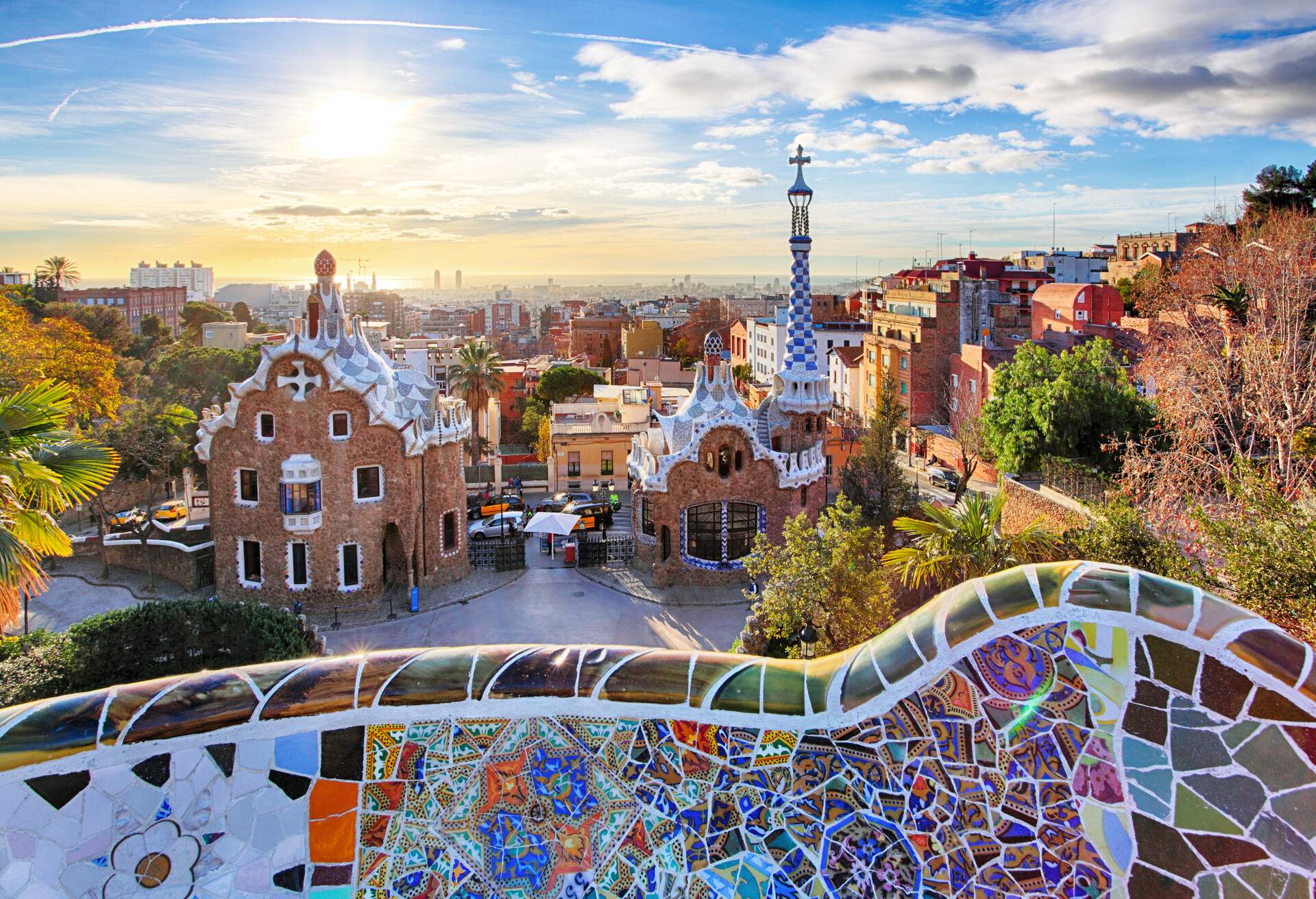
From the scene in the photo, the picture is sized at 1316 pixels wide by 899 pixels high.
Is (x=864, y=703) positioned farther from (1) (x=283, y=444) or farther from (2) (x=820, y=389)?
(2) (x=820, y=389)

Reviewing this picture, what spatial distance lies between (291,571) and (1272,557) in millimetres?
20569

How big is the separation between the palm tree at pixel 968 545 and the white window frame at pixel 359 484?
43.3ft

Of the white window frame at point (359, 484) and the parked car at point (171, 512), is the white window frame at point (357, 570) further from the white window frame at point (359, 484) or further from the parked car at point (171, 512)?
the parked car at point (171, 512)

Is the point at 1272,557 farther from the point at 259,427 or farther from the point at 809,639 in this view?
the point at 259,427

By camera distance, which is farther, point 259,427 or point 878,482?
point 878,482

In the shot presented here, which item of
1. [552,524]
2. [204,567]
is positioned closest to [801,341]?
[552,524]

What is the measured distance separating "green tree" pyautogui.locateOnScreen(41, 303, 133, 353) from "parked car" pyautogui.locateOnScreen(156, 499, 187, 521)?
71.5 ft

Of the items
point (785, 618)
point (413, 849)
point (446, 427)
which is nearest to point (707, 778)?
point (413, 849)

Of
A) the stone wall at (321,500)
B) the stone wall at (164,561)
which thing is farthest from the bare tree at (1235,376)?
the stone wall at (164,561)

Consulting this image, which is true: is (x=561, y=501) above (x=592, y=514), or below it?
above

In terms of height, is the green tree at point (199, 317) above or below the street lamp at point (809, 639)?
above

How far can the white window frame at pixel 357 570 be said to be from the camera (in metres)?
22.9

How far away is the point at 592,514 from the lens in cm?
3131

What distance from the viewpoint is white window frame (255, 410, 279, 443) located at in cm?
2239
